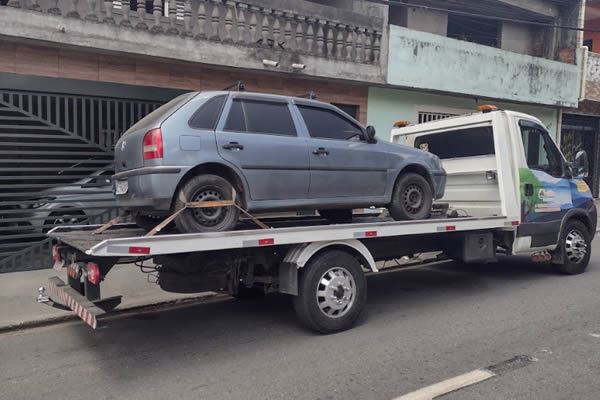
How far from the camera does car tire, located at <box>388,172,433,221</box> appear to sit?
6043mm

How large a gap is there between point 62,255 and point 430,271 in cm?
570

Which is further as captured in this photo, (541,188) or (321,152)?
(541,188)

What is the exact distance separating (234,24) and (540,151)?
6.03 m

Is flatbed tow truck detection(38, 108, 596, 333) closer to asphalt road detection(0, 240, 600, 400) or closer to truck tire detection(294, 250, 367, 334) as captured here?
truck tire detection(294, 250, 367, 334)

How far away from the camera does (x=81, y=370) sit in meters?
4.31

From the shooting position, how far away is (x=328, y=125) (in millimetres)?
5656

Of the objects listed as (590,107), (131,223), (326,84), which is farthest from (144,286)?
(590,107)

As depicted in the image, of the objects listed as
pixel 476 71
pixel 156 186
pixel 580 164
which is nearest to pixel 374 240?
pixel 156 186

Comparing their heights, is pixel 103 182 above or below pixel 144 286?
above

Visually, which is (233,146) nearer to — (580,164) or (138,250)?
(138,250)

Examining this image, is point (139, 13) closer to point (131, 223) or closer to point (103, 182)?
point (103, 182)

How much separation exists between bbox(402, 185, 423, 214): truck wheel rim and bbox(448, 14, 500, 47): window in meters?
12.5

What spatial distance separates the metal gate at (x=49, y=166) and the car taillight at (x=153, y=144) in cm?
453

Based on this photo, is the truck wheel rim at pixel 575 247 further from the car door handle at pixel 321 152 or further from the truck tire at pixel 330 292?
the car door handle at pixel 321 152
